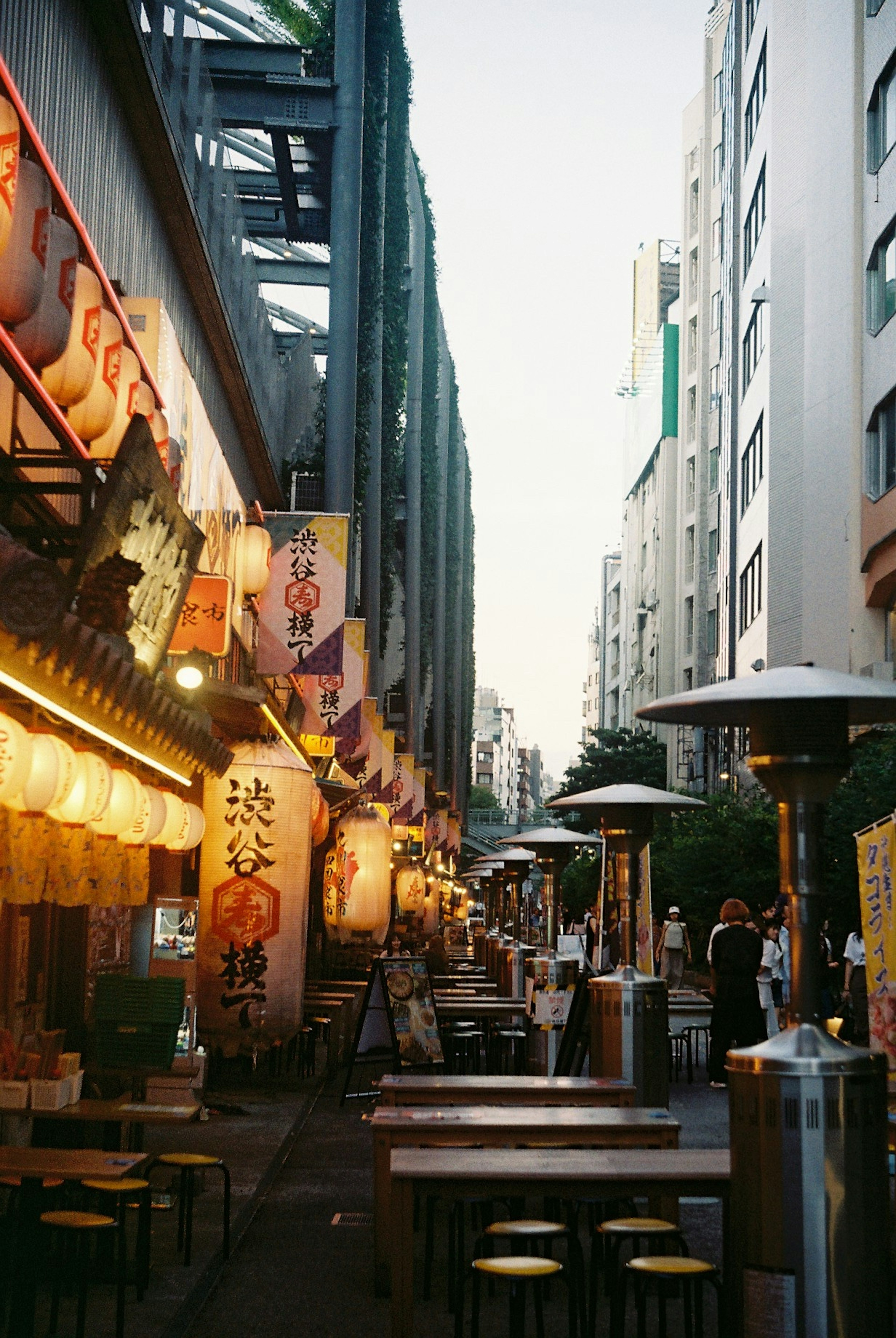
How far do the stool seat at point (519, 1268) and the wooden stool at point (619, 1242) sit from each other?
549 millimetres

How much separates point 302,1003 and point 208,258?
7.44 m

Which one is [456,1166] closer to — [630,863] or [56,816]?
[56,816]

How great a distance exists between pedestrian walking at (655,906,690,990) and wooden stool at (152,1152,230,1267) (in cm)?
1932

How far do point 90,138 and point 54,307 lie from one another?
3.94m

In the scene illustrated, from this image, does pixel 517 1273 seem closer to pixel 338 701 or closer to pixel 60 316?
pixel 60 316

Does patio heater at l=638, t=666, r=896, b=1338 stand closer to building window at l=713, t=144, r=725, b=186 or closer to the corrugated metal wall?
the corrugated metal wall

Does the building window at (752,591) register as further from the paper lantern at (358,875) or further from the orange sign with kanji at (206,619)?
the orange sign with kanji at (206,619)

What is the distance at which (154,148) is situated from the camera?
12.3m

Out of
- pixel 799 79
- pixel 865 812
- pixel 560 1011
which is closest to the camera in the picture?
pixel 560 1011

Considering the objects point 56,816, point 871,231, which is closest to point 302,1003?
point 56,816

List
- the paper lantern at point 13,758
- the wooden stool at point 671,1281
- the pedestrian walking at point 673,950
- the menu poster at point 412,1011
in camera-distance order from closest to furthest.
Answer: the wooden stool at point 671,1281 → the paper lantern at point 13,758 → the menu poster at point 412,1011 → the pedestrian walking at point 673,950

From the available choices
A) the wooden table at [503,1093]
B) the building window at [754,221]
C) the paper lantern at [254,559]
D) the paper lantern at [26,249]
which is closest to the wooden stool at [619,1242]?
the wooden table at [503,1093]

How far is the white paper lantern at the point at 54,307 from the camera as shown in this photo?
7055 millimetres

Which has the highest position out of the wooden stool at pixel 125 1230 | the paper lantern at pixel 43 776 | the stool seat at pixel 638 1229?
the paper lantern at pixel 43 776
